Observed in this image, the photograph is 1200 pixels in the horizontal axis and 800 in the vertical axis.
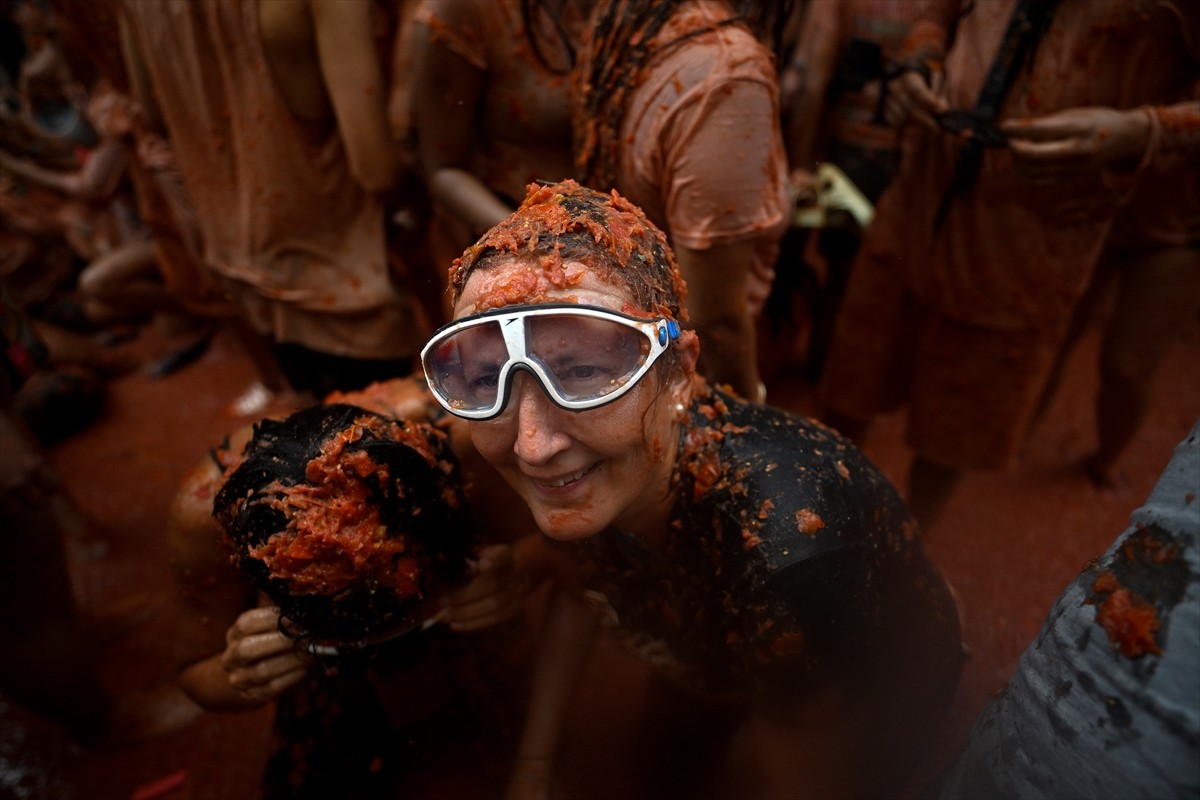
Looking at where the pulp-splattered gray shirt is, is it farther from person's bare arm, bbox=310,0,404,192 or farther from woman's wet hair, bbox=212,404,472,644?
person's bare arm, bbox=310,0,404,192

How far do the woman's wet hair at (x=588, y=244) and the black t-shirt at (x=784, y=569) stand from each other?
0.38 metres

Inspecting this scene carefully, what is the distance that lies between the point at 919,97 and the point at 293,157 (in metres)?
2.29

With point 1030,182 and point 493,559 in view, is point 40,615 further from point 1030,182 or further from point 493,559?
point 1030,182

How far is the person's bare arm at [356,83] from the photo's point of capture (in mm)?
2129

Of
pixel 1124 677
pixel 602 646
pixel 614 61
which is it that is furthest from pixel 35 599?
pixel 1124 677

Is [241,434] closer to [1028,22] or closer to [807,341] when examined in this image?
[1028,22]

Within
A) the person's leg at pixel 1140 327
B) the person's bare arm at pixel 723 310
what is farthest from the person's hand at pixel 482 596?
the person's leg at pixel 1140 327

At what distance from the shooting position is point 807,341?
178 inches

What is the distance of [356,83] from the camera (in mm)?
2221

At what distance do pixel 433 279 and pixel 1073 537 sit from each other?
3430 mm

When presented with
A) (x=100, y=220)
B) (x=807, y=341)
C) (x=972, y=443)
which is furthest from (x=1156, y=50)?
(x=100, y=220)

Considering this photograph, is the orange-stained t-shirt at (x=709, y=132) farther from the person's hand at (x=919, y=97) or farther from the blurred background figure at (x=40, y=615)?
the blurred background figure at (x=40, y=615)

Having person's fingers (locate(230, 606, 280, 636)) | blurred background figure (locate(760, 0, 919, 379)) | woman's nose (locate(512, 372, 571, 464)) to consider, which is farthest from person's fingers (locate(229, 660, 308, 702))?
blurred background figure (locate(760, 0, 919, 379))

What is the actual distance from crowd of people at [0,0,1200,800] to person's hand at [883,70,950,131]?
0.05 ft
